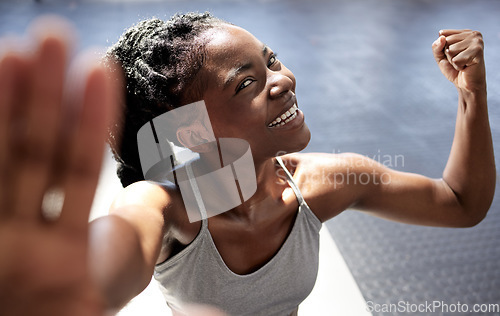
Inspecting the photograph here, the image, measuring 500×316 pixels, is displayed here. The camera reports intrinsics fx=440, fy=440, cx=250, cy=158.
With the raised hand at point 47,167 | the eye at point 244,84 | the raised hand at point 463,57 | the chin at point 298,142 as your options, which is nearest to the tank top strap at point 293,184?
the chin at point 298,142

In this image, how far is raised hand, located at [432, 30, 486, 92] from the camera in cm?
96

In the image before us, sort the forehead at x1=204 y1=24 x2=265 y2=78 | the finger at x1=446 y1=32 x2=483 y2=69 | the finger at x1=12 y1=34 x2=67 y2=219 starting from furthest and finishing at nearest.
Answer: the finger at x1=446 y1=32 x2=483 y2=69
the forehead at x1=204 y1=24 x2=265 y2=78
the finger at x1=12 y1=34 x2=67 y2=219

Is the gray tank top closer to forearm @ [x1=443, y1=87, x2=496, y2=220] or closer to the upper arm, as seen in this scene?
the upper arm

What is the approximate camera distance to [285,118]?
0.89 m

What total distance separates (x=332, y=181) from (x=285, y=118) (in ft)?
1.01

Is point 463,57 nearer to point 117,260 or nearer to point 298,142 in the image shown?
point 298,142

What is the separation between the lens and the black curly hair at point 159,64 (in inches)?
34.5

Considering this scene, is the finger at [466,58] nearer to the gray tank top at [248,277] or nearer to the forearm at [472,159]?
the forearm at [472,159]

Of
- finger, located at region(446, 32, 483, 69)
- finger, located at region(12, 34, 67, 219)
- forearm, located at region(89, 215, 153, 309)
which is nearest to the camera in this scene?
finger, located at region(12, 34, 67, 219)

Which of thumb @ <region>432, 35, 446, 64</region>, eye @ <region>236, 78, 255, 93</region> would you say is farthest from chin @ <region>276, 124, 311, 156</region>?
thumb @ <region>432, 35, 446, 64</region>

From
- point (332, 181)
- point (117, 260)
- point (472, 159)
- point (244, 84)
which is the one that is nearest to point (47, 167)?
point (117, 260)

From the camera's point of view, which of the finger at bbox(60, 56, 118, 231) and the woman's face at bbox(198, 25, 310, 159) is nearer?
the finger at bbox(60, 56, 118, 231)

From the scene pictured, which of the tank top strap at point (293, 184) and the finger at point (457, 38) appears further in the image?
the tank top strap at point (293, 184)

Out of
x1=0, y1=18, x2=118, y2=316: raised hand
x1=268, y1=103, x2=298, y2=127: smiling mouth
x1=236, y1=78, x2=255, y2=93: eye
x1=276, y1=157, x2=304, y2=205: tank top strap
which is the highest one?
x1=0, y1=18, x2=118, y2=316: raised hand
